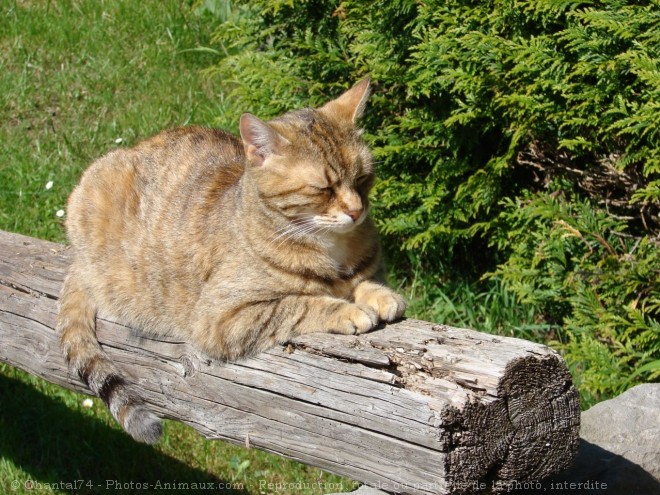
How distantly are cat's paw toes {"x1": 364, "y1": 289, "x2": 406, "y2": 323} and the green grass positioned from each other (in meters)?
1.54

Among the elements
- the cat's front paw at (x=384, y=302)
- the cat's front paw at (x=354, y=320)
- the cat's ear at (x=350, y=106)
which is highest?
the cat's ear at (x=350, y=106)

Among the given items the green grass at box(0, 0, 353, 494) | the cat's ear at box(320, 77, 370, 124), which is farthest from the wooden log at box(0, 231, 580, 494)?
the green grass at box(0, 0, 353, 494)

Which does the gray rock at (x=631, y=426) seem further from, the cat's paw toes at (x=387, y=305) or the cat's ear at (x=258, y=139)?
the cat's ear at (x=258, y=139)

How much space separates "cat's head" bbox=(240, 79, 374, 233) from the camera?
3432 mm

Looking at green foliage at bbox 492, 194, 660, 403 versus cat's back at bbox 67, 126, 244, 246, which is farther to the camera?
green foliage at bbox 492, 194, 660, 403

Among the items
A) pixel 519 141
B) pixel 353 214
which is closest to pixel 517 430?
pixel 353 214

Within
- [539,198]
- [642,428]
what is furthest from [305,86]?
[642,428]

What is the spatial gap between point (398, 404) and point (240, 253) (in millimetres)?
1151

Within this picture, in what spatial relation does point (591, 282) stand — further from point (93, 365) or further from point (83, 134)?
point (83, 134)

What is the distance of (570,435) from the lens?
285 centimetres

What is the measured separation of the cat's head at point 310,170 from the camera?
3.43m

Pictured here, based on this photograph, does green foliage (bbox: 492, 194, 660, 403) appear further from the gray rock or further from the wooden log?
the wooden log

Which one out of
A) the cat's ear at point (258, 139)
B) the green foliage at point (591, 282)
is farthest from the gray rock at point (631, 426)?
the cat's ear at point (258, 139)

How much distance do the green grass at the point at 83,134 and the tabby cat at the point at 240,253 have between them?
123cm
